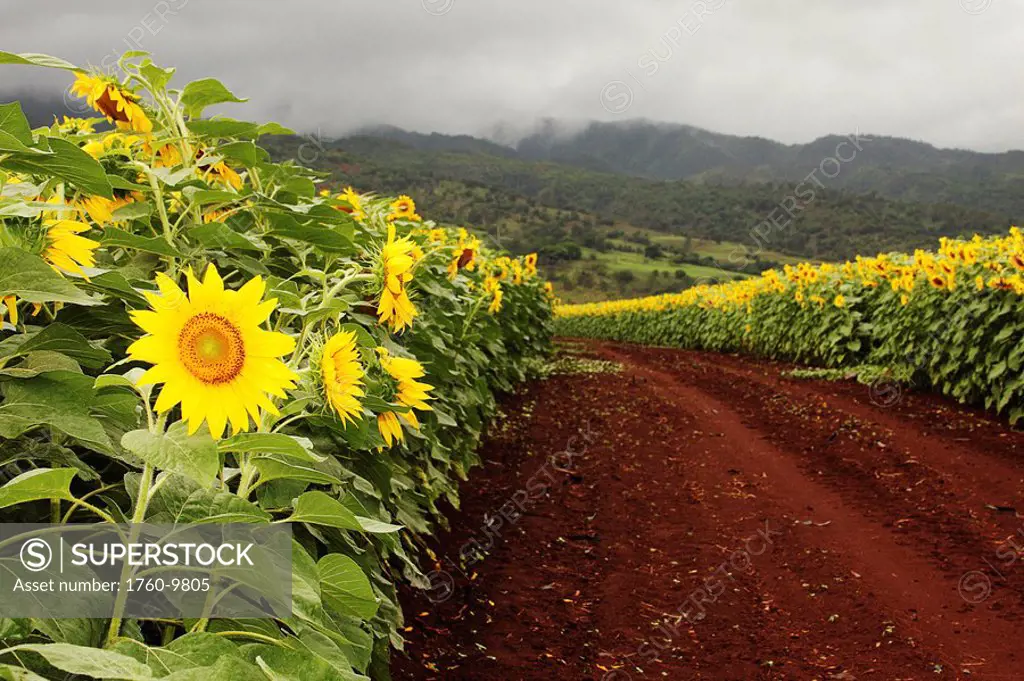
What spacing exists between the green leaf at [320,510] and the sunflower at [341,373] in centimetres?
26

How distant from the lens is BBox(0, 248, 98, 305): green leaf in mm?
1140

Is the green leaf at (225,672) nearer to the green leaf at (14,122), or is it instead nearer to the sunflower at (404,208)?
the green leaf at (14,122)

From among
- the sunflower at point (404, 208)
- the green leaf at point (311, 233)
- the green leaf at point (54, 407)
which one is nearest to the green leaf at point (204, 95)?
the green leaf at point (311, 233)

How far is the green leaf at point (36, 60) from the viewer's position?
4.33ft

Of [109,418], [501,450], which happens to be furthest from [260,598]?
[501,450]

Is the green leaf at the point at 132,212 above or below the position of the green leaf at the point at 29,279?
above

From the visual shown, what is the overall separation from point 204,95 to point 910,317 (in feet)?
30.6

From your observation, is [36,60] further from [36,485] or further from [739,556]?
[739,556]

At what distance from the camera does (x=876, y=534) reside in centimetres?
493

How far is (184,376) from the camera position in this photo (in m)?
1.05

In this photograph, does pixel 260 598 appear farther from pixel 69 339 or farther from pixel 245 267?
pixel 245 267

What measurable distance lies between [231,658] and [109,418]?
0.64m

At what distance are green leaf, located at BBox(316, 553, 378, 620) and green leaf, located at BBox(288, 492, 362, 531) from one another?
0.10 m

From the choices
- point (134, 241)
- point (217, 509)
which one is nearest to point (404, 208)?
point (134, 241)
